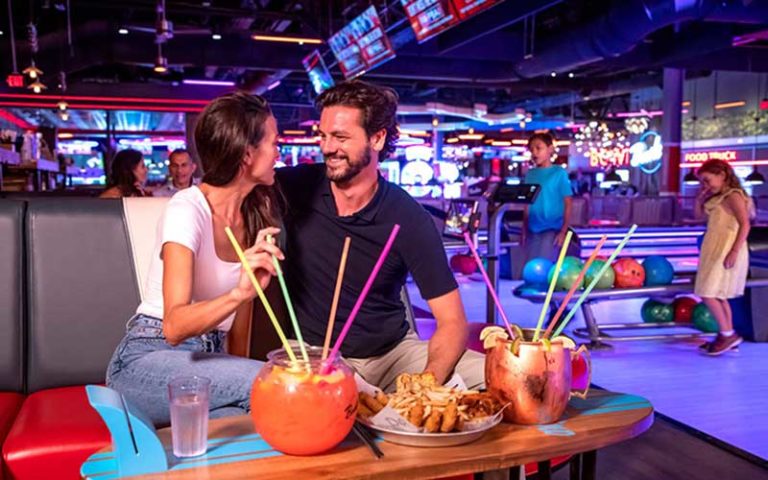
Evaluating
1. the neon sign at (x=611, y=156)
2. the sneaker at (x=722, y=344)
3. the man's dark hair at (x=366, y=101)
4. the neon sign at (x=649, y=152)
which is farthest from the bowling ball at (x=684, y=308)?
the neon sign at (x=611, y=156)

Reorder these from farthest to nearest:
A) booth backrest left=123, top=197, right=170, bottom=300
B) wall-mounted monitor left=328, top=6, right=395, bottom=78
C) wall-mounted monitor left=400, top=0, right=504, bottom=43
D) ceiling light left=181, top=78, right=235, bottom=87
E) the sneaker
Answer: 1. ceiling light left=181, top=78, right=235, bottom=87
2. wall-mounted monitor left=328, top=6, right=395, bottom=78
3. wall-mounted monitor left=400, top=0, right=504, bottom=43
4. the sneaker
5. booth backrest left=123, top=197, right=170, bottom=300

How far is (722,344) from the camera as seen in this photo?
4.98 m

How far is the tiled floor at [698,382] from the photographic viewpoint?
353 centimetres

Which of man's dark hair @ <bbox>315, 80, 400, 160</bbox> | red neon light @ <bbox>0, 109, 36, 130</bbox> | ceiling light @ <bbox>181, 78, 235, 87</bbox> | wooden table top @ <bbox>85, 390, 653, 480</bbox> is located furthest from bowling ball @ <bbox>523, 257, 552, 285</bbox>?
red neon light @ <bbox>0, 109, 36, 130</bbox>

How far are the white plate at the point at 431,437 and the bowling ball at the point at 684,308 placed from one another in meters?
4.77

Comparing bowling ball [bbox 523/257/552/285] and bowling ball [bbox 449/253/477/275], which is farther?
bowling ball [bbox 449/253/477/275]

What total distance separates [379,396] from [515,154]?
2866 centimetres

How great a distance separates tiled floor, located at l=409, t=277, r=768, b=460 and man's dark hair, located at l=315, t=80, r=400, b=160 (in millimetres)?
2303

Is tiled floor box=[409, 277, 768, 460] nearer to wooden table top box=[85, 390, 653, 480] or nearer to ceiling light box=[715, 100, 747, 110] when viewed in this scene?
wooden table top box=[85, 390, 653, 480]

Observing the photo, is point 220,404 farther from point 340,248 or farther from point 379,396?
point 340,248

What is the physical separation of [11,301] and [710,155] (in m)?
18.4

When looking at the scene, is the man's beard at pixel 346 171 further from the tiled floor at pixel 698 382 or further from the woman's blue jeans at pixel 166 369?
the tiled floor at pixel 698 382

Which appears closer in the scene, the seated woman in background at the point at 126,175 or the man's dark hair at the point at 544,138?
the seated woman in background at the point at 126,175

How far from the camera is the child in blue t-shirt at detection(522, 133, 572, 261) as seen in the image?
18.3 ft
